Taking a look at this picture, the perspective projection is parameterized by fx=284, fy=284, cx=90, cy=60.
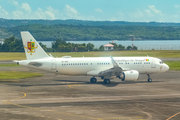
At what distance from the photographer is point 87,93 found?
36.6 meters

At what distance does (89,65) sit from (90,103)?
17.2 meters

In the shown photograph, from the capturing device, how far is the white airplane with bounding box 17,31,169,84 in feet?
146

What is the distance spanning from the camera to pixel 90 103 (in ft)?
99.1

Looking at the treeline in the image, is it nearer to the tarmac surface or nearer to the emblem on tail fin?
the emblem on tail fin

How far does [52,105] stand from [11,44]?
126 meters

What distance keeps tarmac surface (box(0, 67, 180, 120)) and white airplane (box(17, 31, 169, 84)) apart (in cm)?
391

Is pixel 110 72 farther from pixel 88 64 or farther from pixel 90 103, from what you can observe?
pixel 90 103

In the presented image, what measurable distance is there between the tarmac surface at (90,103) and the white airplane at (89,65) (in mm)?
3914

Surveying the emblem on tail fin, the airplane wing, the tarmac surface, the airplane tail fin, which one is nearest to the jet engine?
the airplane wing

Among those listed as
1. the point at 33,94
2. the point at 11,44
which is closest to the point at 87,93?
the point at 33,94

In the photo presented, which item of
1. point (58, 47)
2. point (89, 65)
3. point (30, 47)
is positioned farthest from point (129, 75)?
point (58, 47)

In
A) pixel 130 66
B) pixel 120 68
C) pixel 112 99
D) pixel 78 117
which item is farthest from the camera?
pixel 130 66

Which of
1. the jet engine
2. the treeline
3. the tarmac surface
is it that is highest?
the treeline

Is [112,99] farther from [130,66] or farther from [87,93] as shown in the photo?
[130,66]
